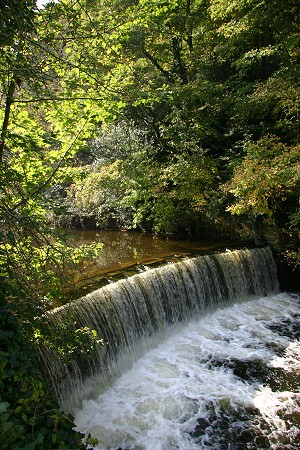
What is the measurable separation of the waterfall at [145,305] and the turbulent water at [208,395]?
28 centimetres

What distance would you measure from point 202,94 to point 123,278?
6494 mm

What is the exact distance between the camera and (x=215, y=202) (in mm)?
10070

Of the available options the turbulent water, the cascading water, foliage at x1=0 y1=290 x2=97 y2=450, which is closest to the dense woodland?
foliage at x1=0 y1=290 x2=97 y2=450

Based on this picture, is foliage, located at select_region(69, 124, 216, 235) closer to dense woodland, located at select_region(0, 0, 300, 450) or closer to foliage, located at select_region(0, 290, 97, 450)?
dense woodland, located at select_region(0, 0, 300, 450)

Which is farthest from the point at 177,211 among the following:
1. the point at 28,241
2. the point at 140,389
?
the point at 28,241

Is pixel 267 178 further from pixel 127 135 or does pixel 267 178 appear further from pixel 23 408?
pixel 127 135

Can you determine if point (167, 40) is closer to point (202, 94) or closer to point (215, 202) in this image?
point (202, 94)

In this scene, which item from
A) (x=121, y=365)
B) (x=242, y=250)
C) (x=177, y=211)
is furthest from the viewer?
(x=177, y=211)

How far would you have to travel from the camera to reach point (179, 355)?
20.7ft

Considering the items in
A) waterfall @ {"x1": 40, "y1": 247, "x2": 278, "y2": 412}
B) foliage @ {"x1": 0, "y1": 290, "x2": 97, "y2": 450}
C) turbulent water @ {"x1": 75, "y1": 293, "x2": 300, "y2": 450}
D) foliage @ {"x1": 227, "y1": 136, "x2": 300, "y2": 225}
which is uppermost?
foliage @ {"x1": 227, "y1": 136, "x2": 300, "y2": 225}

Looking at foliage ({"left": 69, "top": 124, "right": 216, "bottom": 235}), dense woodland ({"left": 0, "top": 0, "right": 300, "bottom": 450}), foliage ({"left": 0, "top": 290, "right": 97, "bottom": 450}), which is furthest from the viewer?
foliage ({"left": 69, "top": 124, "right": 216, "bottom": 235})

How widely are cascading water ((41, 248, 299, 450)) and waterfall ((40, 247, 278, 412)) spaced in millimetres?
21

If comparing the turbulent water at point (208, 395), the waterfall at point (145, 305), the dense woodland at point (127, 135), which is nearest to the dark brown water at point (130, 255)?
the waterfall at point (145, 305)

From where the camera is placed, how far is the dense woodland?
9.45ft
